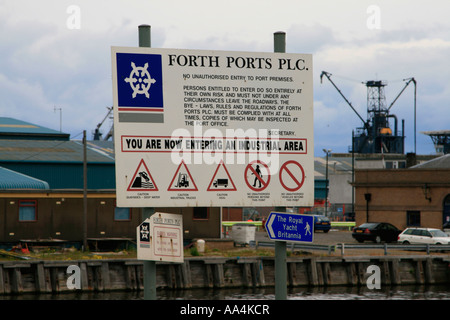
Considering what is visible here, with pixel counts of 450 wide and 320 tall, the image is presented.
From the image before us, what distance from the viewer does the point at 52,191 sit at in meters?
46.2

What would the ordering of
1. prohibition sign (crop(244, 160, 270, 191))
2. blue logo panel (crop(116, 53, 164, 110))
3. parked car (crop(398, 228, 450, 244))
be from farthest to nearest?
parked car (crop(398, 228, 450, 244)) < prohibition sign (crop(244, 160, 270, 191)) < blue logo panel (crop(116, 53, 164, 110))

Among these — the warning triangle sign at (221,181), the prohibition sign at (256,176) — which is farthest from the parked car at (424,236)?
the warning triangle sign at (221,181)

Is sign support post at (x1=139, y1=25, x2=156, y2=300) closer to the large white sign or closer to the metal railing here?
the large white sign

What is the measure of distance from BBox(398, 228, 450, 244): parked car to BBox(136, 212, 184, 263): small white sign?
4044cm

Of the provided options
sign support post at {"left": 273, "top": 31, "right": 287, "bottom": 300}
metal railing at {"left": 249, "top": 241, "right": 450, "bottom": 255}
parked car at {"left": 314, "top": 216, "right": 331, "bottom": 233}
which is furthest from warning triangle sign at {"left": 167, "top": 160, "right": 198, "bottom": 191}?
parked car at {"left": 314, "top": 216, "right": 331, "bottom": 233}

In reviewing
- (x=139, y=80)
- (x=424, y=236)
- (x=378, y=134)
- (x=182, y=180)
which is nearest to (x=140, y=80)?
(x=139, y=80)

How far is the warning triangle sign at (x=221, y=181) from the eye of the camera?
999 centimetres

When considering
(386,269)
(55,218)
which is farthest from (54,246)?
(386,269)

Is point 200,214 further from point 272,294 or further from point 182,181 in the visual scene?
point 182,181

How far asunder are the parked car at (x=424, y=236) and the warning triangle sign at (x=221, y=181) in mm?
40046

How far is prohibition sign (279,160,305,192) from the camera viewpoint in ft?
33.8

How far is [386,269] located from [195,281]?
37.9 feet

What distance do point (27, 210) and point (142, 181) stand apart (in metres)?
38.1

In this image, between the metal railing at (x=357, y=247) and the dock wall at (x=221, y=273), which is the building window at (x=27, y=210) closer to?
the dock wall at (x=221, y=273)
